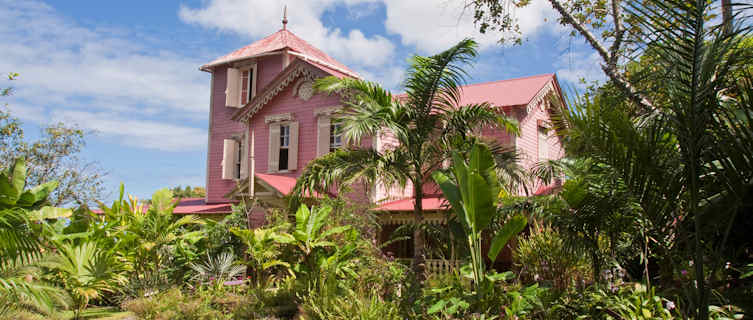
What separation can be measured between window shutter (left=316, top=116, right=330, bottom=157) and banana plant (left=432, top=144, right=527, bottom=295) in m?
8.87

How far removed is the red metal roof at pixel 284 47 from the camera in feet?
64.3

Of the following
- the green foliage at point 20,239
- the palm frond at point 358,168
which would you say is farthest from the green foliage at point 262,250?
the green foliage at point 20,239

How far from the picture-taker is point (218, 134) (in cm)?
1986

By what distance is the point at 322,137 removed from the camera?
15.9 metres

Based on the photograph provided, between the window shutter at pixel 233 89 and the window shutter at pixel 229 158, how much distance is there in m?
1.64

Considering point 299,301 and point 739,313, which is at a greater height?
point 739,313

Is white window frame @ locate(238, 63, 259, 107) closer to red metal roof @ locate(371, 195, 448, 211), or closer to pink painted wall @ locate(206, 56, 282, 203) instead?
pink painted wall @ locate(206, 56, 282, 203)

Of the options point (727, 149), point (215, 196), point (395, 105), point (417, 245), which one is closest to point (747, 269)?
point (727, 149)

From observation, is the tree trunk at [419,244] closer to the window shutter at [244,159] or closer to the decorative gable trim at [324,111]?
the decorative gable trim at [324,111]

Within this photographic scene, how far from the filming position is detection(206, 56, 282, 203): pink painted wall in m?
19.1

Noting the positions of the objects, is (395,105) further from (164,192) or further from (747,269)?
(164,192)

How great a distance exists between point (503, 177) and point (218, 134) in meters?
13.9

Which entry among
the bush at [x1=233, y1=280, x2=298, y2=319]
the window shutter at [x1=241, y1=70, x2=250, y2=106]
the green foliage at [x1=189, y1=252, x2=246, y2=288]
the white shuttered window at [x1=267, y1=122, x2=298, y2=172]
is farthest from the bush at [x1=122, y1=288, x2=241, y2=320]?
the window shutter at [x1=241, y1=70, x2=250, y2=106]

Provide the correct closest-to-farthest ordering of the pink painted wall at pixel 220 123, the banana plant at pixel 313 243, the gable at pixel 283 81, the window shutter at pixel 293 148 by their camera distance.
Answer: the banana plant at pixel 313 243
the gable at pixel 283 81
the window shutter at pixel 293 148
the pink painted wall at pixel 220 123
